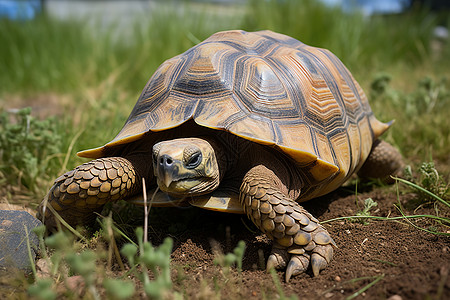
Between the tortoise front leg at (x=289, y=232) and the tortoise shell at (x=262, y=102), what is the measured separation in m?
0.30

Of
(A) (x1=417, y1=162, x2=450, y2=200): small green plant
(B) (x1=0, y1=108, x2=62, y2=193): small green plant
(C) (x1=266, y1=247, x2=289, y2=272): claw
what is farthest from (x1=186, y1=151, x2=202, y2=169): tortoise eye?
(B) (x1=0, y1=108, x2=62, y2=193): small green plant

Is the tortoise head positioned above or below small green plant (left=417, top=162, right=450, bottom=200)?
above

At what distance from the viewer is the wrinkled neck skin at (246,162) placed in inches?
81.9

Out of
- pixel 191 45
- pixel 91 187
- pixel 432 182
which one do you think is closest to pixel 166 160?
pixel 91 187

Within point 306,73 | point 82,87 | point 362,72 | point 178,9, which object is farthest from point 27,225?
point 178,9

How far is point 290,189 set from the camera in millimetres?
2117

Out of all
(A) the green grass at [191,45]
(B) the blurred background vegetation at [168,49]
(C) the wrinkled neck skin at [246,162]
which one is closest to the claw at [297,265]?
(C) the wrinkled neck skin at [246,162]

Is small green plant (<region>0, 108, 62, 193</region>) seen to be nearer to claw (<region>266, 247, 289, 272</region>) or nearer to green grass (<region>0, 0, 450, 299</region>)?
green grass (<region>0, 0, 450, 299</region>)

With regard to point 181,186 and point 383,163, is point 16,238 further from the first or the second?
point 383,163

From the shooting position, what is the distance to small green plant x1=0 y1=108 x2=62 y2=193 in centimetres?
283

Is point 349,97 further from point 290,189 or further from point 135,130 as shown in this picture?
point 135,130

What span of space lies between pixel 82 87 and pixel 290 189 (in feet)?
15.8

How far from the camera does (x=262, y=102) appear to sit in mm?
2090

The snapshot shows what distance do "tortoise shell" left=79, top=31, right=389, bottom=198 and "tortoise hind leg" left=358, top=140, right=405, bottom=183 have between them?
0.44m
